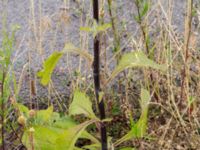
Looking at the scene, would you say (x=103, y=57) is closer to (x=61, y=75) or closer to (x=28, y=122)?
(x=61, y=75)

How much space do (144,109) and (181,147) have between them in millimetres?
423

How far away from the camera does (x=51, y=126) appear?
207 centimetres

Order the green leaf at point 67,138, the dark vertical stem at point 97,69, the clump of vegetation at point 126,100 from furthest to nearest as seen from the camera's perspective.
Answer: the clump of vegetation at point 126,100, the green leaf at point 67,138, the dark vertical stem at point 97,69

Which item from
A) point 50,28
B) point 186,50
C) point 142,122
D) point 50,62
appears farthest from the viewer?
point 50,28

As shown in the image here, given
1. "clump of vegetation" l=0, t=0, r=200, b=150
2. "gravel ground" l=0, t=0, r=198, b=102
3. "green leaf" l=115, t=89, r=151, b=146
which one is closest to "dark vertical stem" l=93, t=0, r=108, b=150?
"clump of vegetation" l=0, t=0, r=200, b=150

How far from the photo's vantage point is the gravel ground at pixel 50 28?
249 cm

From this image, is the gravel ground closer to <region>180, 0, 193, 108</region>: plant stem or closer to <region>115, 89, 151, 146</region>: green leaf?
<region>180, 0, 193, 108</region>: plant stem

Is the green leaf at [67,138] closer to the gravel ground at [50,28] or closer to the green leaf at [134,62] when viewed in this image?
the green leaf at [134,62]

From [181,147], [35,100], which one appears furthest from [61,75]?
[181,147]

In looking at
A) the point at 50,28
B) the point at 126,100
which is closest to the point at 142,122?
the point at 126,100

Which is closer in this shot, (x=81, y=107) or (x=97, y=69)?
(x=97, y=69)

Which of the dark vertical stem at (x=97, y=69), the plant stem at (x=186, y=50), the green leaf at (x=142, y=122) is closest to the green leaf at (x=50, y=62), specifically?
the dark vertical stem at (x=97, y=69)

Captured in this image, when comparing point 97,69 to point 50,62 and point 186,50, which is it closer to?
point 50,62

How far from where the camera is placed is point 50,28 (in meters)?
2.73
